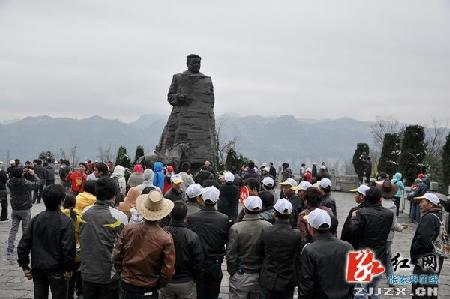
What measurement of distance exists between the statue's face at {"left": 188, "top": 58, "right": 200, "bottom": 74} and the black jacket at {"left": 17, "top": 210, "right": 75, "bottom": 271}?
14.9m

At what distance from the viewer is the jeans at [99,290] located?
20.3ft

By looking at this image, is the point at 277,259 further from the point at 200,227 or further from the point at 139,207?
the point at 139,207

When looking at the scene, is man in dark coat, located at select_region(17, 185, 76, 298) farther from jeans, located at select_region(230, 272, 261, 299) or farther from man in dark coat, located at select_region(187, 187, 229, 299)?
jeans, located at select_region(230, 272, 261, 299)

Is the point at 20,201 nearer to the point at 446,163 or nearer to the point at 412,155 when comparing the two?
the point at 446,163

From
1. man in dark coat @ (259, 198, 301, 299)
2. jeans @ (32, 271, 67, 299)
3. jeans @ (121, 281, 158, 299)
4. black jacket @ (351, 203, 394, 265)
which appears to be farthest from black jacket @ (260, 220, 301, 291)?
jeans @ (32, 271, 67, 299)

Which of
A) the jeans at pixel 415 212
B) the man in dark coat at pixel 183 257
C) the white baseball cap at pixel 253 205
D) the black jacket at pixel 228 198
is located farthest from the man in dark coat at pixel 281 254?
the jeans at pixel 415 212

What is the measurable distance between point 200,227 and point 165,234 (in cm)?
140

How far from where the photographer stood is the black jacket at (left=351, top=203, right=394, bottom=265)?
760 centimetres

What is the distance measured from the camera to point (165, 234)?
5.53m

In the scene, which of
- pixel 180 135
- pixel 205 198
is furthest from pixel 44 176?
pixel 205 198

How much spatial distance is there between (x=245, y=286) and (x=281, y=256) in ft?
2.37

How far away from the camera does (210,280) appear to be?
7.04m

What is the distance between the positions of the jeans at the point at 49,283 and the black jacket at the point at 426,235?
4.68 meters

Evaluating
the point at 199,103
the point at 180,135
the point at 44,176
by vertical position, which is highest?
the point at 199,103
